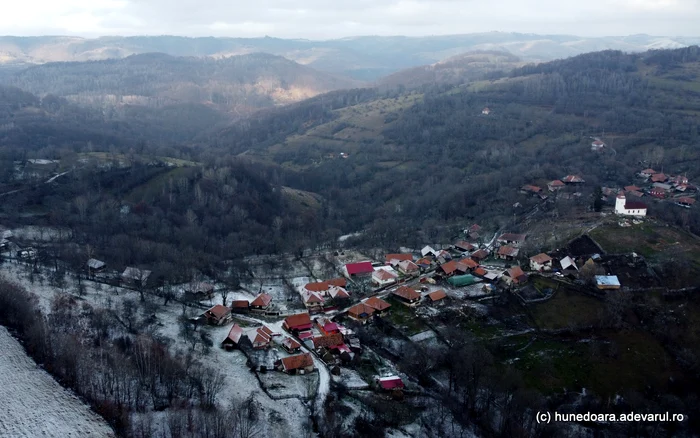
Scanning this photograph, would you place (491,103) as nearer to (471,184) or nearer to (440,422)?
(471,184)

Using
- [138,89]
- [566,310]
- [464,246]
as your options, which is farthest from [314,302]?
[138,89]

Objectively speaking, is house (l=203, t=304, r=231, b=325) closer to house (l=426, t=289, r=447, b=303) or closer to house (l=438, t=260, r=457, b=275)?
house (l=426, t=289, r=447, b=303)

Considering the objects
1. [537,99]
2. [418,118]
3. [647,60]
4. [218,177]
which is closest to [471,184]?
[218,177]

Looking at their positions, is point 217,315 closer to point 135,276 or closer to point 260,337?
point 260,337

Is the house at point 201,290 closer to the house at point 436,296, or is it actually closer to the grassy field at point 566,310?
the house at point 436,296

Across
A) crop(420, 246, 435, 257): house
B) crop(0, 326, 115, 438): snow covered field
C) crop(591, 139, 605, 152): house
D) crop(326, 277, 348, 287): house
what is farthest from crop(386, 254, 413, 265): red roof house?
crop(591, 139, 605, 152): house

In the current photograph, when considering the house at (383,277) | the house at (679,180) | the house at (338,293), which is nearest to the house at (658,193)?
the house at (679,180)
